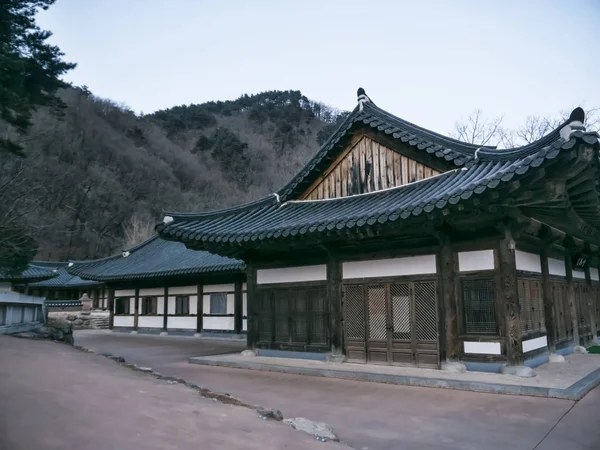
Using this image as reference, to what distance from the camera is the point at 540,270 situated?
1074cm

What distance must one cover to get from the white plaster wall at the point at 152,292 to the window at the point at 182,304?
129 cm

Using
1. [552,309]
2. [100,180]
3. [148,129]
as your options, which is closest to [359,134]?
[552,309]

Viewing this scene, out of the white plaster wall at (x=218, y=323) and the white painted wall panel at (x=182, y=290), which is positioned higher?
the white painted wall panel at (x=182, y=290)

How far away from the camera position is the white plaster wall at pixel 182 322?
75.0 feet

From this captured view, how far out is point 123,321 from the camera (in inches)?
1057

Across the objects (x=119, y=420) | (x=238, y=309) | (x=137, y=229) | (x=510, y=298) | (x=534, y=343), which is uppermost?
(x=137, y=229)

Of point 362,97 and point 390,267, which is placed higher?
point 362,97

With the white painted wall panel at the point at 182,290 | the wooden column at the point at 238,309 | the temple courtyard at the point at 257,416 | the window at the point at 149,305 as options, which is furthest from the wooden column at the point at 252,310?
the window at the point at 149,305

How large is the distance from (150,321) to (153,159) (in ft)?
147

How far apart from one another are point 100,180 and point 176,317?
36594mm

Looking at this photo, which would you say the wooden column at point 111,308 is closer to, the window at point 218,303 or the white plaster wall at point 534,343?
the window at point 218,303

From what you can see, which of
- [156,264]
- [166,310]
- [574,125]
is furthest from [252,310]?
[156,264]

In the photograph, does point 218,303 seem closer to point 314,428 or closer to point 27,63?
point 27,63

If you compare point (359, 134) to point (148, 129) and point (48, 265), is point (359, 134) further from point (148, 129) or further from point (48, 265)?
point (148, 129)
